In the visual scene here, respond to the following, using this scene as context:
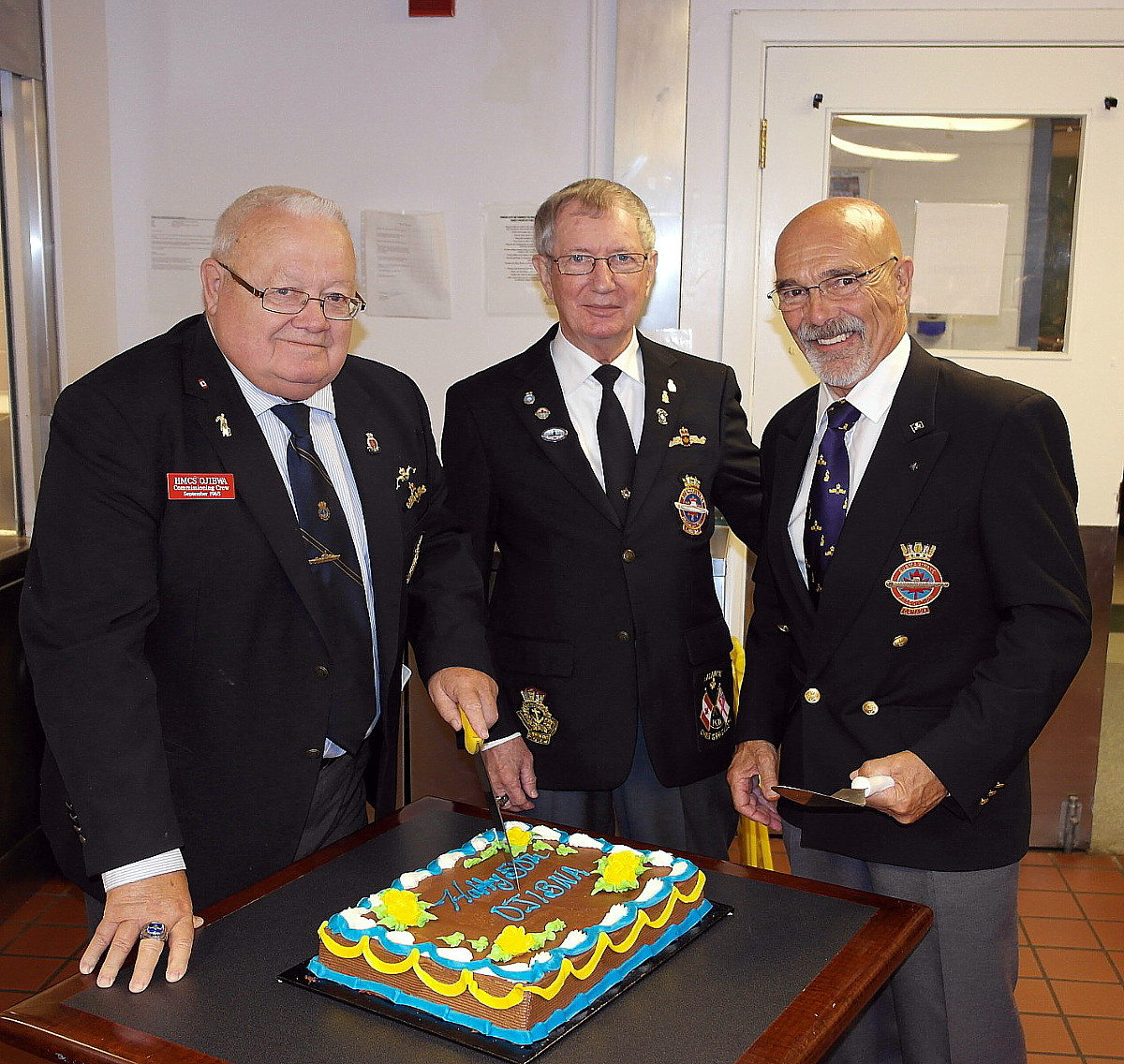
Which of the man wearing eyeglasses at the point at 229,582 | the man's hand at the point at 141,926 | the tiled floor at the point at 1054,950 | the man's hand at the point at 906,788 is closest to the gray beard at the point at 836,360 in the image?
the man's hand at the point at 906,788

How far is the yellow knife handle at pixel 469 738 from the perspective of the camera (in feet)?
6.16

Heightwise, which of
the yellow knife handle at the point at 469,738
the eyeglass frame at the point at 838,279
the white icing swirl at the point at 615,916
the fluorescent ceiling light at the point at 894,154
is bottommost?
the white icing swirl at the point at 615,916

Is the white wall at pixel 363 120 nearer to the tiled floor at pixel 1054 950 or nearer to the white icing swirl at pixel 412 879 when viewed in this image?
the tiled floor at pixel 1054 950

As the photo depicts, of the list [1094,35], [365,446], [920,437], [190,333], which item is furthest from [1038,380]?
[190,333]

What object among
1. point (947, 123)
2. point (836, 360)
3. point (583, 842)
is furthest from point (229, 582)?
point (947, 123)

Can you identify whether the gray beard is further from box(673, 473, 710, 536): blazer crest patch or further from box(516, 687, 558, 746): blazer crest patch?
box(516, 687, 558, 746): blazer crest patch

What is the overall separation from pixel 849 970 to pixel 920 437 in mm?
890

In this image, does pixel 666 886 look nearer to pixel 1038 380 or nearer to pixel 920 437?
pixel 920 437

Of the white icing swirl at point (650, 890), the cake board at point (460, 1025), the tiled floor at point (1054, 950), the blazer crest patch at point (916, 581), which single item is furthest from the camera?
the tiled floor at point (1054, 950)

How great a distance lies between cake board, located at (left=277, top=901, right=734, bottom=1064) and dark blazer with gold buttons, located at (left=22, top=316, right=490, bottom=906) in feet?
1.08

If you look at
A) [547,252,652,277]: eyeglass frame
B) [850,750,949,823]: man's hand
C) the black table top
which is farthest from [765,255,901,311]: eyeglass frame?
the black table top

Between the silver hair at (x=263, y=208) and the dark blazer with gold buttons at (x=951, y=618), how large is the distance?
3.30ft

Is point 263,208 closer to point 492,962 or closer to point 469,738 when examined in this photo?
point 469,738

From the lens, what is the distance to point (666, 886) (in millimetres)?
1596
